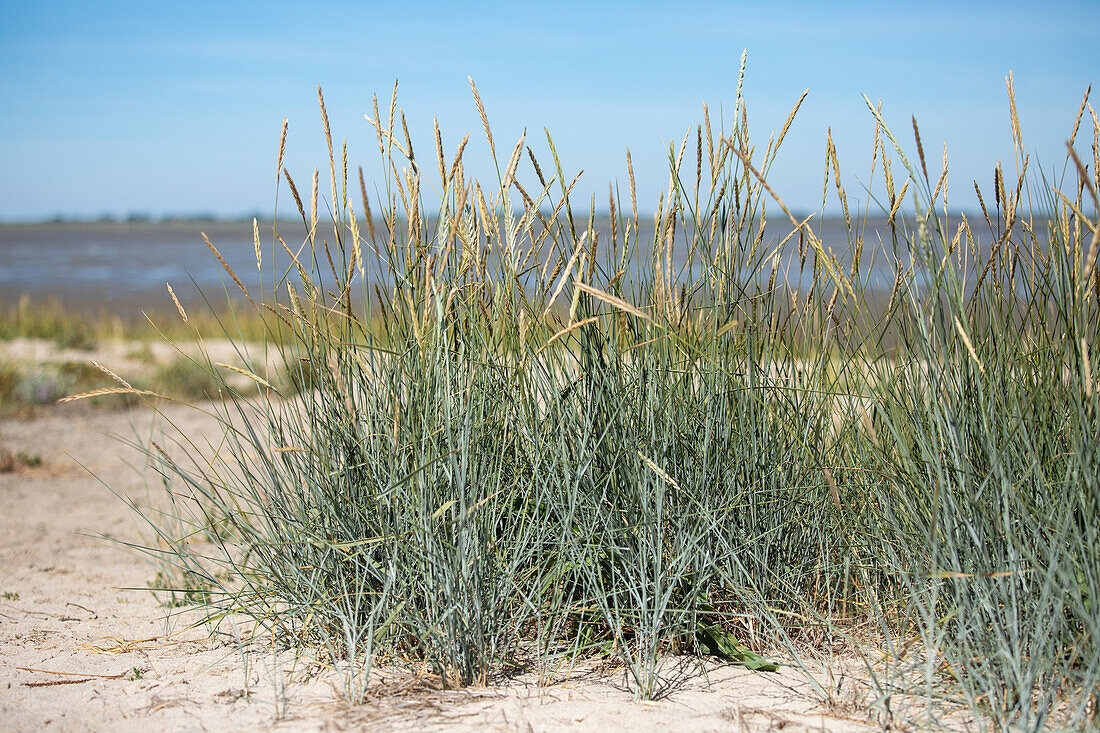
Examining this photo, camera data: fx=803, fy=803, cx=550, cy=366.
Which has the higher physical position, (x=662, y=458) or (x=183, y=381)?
(x=662, y=458)

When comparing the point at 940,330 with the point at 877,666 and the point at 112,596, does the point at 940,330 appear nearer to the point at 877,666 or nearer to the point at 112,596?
the point at 877,666

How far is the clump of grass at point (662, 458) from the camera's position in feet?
5.95

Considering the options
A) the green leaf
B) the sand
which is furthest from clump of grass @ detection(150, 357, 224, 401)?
the green leaf

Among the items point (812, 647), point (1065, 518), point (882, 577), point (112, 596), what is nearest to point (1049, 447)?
point (1065, 518)

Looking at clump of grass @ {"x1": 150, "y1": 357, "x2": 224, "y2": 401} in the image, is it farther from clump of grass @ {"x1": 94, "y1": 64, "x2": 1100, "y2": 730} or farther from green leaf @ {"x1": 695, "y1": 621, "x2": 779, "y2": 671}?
green leaf @ {"x1": 695, "y1": 621, "x2": 779, "y2": 671}

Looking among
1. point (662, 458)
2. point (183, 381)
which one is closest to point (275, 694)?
point (662, 458)

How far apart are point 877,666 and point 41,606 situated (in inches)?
110

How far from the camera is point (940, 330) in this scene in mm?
1920

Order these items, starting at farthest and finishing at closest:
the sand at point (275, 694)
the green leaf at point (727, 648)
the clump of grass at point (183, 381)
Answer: the clump of grass at point (183, 381)
the green leaf at point (727, 648)
the sand at point (275, 694)

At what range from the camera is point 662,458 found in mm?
1965

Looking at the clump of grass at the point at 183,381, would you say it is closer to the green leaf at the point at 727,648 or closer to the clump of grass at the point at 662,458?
the clump of grass at the point at 662,458

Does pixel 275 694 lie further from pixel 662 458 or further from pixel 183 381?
pixel 183 381

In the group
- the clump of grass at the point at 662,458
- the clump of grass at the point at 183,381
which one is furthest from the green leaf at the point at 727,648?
the clump of grass at the point at 183,381

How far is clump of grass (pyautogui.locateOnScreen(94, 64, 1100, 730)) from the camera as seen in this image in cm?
181
